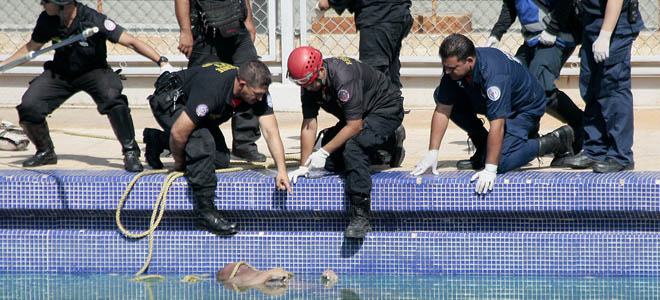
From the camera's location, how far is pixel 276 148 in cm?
497

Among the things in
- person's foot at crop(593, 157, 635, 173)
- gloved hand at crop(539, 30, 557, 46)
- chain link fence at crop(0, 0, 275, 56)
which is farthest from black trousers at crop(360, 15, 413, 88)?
chain link fence at crop(0, 0, 275, 56)

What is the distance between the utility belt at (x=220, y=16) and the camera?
5.93 metres

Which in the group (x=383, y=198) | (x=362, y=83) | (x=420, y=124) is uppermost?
(x=362, y=83)

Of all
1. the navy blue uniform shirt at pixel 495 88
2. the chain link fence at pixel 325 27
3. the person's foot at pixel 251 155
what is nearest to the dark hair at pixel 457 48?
the navy blue uniform shirt at pixel 495 88

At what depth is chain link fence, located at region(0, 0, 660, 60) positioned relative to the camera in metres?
9.30

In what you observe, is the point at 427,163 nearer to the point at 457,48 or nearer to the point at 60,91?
the point at 457,48

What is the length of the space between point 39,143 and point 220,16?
1.48 metres

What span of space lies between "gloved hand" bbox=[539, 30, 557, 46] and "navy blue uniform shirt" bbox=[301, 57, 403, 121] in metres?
1.16

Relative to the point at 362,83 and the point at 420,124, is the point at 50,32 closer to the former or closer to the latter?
the point at 362,83

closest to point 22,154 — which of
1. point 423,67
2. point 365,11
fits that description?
point 365,11

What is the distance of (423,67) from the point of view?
8938 mm

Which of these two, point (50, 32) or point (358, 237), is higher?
point (50, 32)

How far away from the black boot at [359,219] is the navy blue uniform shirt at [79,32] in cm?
197

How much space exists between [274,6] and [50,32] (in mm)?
3511
